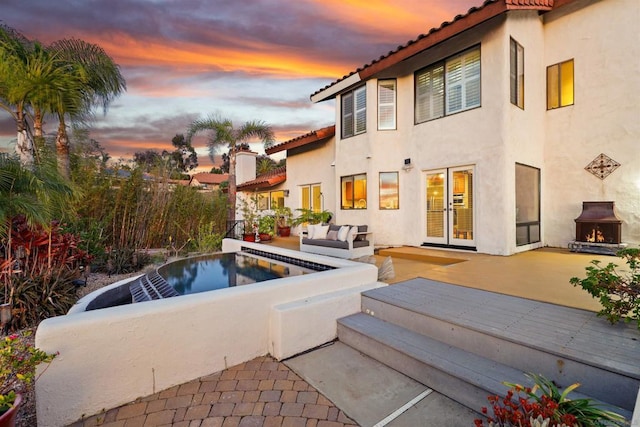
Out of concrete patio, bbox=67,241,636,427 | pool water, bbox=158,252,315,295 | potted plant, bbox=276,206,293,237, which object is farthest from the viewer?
potted plant, bbox=276,206,293,237

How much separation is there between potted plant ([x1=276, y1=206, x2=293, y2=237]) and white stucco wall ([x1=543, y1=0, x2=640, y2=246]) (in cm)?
856

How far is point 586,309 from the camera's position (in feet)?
10.9

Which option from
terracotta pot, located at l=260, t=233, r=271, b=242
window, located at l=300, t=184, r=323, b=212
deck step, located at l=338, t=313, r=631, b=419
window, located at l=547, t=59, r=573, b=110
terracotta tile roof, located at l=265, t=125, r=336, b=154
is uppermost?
window, located at l=547, t=59, r=573, b=110

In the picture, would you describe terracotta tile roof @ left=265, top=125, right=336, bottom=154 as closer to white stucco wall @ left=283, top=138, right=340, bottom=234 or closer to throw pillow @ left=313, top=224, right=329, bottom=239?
white stucco wall @ left=283, top=138, right=340, bottom=234

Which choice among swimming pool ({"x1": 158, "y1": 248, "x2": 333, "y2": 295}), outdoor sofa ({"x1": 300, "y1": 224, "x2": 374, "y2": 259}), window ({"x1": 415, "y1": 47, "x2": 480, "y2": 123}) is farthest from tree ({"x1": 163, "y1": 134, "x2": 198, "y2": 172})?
swimming pool ({"x1": 158, "y1": 248, "x2": 333, "y2": 295})

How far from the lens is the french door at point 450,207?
783cm

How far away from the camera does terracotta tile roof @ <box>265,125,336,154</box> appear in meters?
11.5

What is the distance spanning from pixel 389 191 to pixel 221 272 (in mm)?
5661

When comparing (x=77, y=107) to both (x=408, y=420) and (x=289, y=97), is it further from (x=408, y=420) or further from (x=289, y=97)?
(x=408, y=420)

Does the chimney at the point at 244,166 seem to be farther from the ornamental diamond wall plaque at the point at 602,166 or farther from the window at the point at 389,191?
the ornamental diamond wall plaque at the point at 602,166

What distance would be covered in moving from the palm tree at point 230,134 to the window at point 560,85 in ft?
34.4

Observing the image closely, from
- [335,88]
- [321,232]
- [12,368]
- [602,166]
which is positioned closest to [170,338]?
[12,368]

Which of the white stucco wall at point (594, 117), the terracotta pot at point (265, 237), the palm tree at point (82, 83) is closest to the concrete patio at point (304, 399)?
the white stucco wall at point (594, 117)

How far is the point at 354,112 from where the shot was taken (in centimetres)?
1012
